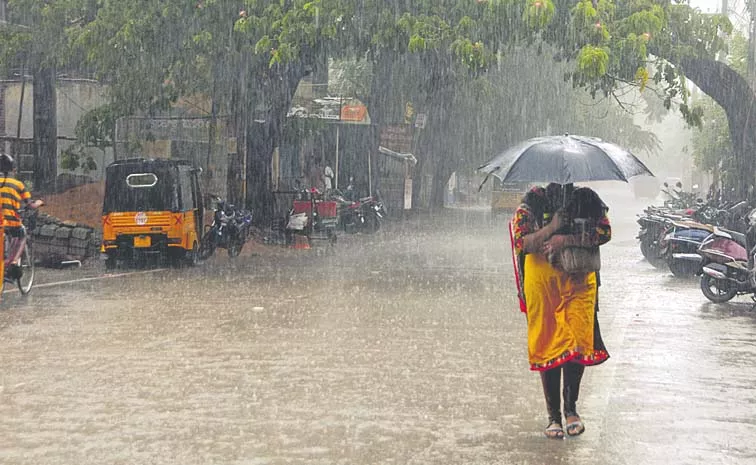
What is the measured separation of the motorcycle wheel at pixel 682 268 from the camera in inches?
682

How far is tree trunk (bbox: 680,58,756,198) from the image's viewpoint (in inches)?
770

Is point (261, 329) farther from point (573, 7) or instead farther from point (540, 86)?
point (540, 86)

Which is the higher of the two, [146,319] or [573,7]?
[573,7]

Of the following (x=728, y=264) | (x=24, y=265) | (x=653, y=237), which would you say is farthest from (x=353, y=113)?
(x=728, y=264)

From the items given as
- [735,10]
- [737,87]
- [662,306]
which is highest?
[735,10]

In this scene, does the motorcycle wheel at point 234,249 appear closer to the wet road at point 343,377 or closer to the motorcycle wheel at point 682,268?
the wet road at point 343,377

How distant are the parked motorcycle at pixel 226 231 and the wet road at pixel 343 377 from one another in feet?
13.6

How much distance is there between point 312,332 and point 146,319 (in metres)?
2.00

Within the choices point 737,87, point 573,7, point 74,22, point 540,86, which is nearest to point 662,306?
point 573,7

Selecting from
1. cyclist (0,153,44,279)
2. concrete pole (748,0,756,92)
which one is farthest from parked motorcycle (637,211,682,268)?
cyclist (0,153,44,279)

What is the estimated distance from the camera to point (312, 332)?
10.5 metres

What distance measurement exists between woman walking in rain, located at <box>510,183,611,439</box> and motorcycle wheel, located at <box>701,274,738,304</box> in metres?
7.58

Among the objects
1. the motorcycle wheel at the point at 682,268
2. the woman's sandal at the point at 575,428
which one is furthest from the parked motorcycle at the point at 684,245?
the woman's sandal at the point at 575,428

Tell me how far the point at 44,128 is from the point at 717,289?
16.9 metres
